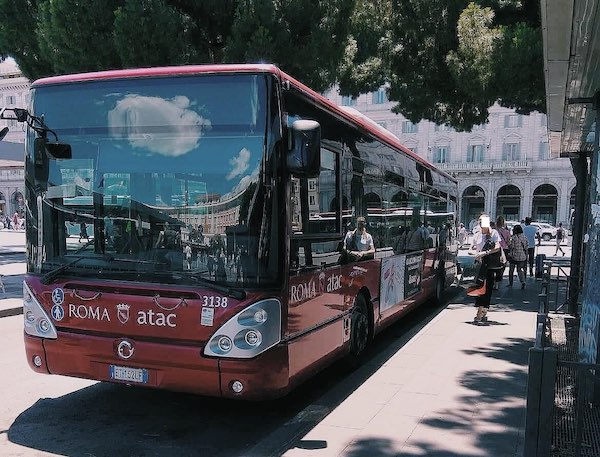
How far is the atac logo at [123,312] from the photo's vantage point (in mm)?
4438

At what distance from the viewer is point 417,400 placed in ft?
17.8

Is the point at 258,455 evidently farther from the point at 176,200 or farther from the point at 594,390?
the point at 594,390

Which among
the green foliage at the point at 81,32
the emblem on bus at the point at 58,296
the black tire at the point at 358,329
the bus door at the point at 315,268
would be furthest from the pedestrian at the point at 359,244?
the green foliage at the point at 81,32

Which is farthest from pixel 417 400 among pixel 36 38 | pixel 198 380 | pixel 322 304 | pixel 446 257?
pixel 36 38

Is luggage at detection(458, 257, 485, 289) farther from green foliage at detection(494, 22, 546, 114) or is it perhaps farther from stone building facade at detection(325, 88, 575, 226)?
stone building facade at detection(325, 88, 575, 226)

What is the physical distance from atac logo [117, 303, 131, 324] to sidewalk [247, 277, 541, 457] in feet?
4.84

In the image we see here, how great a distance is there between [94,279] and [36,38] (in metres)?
12.4

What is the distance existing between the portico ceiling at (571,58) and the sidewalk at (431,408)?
10.8ft

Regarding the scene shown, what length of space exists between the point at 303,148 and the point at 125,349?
2.19m

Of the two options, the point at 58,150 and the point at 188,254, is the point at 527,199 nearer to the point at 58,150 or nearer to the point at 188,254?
the point at 188,254

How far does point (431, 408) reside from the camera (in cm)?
520

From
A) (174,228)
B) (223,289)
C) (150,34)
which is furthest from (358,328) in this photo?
(150,34)

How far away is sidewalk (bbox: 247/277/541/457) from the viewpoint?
4.34 meters

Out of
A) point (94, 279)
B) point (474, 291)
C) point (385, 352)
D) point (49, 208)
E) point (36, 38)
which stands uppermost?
point (36, 38)
